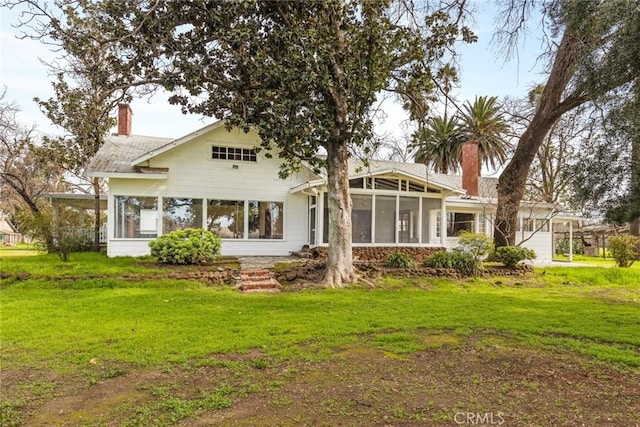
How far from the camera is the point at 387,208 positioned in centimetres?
1652

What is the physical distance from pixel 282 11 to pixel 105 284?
8.35 m

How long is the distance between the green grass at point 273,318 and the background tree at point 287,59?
10.2 feet

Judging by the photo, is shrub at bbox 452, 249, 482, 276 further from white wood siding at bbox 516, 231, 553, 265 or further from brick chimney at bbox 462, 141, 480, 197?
brick chimney at bbox 462, 141, 480, 197

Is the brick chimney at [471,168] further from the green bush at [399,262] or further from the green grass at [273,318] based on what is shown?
the green grass at [273,318]

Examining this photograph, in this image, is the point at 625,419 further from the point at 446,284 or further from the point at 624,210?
the point at 446,284

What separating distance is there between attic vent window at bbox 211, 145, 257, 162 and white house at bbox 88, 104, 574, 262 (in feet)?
0.13

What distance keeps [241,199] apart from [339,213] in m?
6.33

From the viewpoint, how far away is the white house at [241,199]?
15.4m

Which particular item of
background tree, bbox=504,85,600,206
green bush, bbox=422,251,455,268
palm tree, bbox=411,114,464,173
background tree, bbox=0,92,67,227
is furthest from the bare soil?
palm tree, bbox=411,114,464,173

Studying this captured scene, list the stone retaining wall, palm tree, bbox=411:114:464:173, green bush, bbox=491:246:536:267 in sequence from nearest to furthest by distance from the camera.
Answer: green bush, bbox=491:246:536:267 < the stone retaining wall < palm tree, bbox=411:114:464:173

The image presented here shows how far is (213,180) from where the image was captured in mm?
16359

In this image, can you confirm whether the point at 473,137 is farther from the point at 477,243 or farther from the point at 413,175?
the point at 477,243

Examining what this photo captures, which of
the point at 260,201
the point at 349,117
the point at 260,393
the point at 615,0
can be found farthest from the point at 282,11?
the point at 260,393

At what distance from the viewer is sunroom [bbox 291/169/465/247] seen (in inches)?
626
